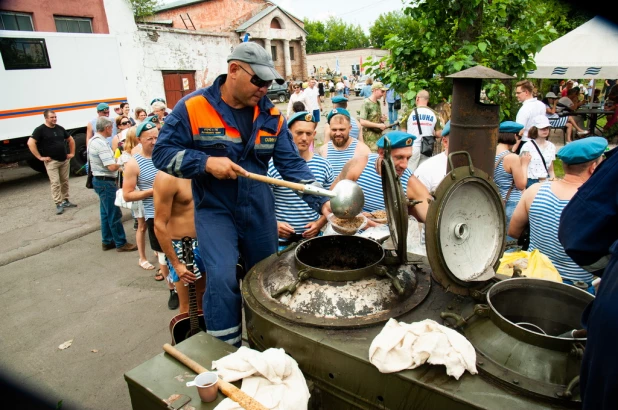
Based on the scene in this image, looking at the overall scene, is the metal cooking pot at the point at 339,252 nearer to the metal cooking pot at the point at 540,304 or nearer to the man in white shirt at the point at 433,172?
the metal cooking pot at the point at 540,304

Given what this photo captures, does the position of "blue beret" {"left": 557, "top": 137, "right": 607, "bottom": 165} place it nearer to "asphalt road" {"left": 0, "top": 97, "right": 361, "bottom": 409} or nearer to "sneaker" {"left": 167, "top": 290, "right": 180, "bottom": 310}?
"asphalt road" {"left": 0, "top": 97, "right": 361, "bottom": 409}

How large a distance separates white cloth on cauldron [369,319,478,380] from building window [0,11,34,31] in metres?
15.9

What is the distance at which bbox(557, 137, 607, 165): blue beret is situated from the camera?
295 cm

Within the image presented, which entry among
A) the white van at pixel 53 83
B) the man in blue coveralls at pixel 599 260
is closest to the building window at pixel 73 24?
the white van at pixel 53 83

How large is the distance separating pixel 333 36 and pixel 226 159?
78.4m

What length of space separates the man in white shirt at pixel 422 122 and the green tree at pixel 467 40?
54cm

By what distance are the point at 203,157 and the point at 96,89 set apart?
12.2 m

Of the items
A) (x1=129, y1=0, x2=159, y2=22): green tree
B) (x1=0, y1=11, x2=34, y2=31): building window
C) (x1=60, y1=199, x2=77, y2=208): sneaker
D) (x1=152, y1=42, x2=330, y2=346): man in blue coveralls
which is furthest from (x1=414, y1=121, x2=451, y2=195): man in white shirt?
(x1=129, y1=0, x2=159, y2=22): green tree

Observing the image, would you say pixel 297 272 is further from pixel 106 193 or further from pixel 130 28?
pixel 130 28

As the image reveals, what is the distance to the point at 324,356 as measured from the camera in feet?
6.17

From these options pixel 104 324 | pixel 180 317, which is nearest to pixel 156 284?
pixel 104 324

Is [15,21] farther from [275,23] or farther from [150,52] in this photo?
[275,23]

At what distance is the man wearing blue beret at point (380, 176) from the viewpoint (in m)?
3.47

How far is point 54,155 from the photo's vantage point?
799 centimetres
